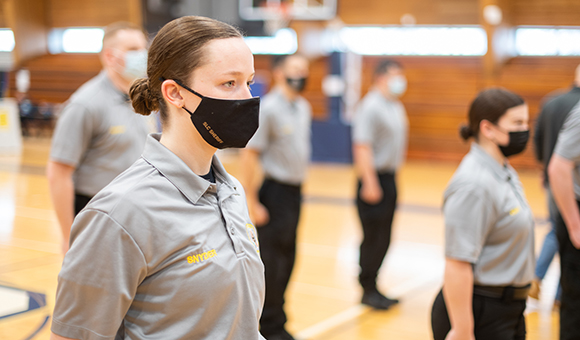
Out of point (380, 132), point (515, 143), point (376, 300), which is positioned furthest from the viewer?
point (380, 132)

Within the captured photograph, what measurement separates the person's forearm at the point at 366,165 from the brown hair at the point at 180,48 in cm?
331

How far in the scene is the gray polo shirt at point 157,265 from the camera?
1180 millimetres

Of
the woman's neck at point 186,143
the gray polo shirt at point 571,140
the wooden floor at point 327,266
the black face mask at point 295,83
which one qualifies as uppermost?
the woman's neck at point 186,143

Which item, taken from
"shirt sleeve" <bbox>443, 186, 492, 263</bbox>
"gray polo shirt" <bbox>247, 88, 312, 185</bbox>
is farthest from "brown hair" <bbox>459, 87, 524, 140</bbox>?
"gray polo shirt" <bbox>247, 88, 312, 185</bbox>

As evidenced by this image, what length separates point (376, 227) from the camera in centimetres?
471

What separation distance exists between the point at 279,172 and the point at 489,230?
82.6 inches

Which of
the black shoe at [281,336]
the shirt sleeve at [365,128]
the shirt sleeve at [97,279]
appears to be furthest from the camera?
the shirt sleeve at [365,128]

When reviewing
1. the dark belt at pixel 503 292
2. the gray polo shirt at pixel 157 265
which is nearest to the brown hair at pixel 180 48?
the gray polo shirt at pixel 157 265

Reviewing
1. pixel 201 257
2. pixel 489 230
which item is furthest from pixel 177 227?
pixel 489 230

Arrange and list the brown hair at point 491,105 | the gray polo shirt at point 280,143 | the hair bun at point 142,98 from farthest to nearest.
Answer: the gray polo shirt at point 280,143 → the brown hair at point 491,105 → the hair bun at point 142,98

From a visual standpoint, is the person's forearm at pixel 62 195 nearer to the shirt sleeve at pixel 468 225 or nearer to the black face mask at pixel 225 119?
the black face mask at pixel 225 119

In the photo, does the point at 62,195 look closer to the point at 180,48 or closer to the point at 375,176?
the point at 180,48

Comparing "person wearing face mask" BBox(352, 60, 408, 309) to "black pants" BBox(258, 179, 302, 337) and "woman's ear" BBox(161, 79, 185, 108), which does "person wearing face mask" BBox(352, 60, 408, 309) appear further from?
"woman's ear" BBox(161, 79, 185, 108)

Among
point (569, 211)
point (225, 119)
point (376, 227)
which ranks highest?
point (225, 119)
